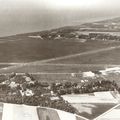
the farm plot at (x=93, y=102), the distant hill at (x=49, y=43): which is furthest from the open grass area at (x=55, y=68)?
the farm plot at (x=93, y=102)

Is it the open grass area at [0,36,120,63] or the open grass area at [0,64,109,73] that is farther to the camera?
the open grass area at [0,36,120,63]

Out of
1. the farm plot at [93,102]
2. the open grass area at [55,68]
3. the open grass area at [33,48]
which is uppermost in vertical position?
the open grass area at [33,48]

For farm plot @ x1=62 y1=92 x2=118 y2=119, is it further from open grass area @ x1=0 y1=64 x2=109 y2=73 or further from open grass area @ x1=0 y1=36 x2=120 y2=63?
open grass area @ x1=0 y1=36 x2=120 y2=63

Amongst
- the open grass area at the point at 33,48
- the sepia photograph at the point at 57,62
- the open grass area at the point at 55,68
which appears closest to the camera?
the sepia photograph at the point at 57,62

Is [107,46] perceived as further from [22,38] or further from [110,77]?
[22,38]

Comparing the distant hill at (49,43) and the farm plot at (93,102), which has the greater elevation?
the distant hill at (49,43)

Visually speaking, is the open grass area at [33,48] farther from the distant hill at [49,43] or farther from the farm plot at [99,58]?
the farm plot at [99,58]

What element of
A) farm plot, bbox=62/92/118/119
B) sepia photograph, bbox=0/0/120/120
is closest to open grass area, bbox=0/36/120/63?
sepia photograph, bbox=0/0/120/120

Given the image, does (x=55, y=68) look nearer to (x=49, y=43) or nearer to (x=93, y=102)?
(x=49, y=43)

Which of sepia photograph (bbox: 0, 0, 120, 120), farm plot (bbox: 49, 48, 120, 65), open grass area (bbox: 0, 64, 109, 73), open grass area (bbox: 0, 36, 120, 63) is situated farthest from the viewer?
farm plot (bbox: 49, 48, 120, 65)
